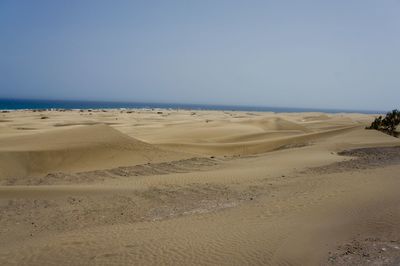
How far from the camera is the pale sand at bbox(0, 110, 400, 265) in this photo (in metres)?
6.81

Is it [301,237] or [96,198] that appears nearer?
[301,237]

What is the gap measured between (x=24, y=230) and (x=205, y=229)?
11.4 ft

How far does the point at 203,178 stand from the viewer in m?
13.0

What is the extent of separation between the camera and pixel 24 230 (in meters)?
8.20

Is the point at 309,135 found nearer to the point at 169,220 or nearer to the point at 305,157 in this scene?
the point at 305,157

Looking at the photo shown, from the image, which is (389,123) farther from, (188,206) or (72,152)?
(188,206)

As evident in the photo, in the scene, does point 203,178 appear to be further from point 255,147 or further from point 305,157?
point 255,147

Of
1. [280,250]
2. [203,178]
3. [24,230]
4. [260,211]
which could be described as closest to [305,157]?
[203,178]

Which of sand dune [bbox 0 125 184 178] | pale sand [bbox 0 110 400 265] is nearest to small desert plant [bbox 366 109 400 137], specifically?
pale sand [bbox 0 110 400 265]

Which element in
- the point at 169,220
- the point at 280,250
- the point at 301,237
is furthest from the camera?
the point at 169,220

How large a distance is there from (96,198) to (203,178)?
147 inches

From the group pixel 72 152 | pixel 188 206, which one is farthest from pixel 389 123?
pixel 188 206

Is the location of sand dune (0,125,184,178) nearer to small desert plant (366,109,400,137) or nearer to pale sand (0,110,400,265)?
pale sand (0,110,400,265)

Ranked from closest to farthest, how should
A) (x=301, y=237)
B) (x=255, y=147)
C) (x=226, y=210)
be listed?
(x=301, y=237), (x=226, y=210), (x=255, y=147)
